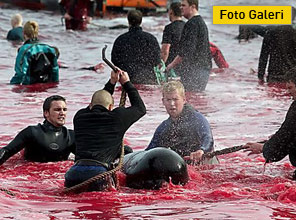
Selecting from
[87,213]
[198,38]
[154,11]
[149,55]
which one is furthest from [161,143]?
[154,11]

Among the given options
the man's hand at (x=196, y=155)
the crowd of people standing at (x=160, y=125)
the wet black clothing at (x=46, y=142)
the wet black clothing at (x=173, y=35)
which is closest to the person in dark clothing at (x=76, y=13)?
the wet black clothing at (x=173, y=35)

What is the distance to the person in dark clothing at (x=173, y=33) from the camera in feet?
53.4

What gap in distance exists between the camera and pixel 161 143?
957 cm

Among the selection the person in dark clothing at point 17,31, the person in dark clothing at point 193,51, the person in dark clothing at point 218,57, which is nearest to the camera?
the person in dark clothing at point 193,51

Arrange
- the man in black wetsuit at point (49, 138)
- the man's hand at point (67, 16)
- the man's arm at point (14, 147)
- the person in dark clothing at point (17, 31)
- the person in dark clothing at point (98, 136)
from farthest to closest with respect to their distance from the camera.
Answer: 1. the man's hand at point (67, 16)
2. the person in dark clothing at point (17, 31)
3. the man in black wetsuit at point (49, 138)
4. the man's arm at point (14, 147)
5. the person in dark clothing at point (98, 136)

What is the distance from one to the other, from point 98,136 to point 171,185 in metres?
0.88

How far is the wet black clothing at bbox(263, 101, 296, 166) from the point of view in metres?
8.67

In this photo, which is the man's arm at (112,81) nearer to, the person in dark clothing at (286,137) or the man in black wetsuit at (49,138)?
the man in black wetsuit at (49,138)

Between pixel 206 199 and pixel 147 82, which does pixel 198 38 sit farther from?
pixel 206 199

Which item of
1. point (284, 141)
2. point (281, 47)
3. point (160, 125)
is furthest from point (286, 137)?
point (281, 47)

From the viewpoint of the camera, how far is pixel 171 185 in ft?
28.2

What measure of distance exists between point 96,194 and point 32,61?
8836 millimetres

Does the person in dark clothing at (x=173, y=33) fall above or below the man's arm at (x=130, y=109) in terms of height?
below

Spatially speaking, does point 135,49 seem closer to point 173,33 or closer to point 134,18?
point 134,18
